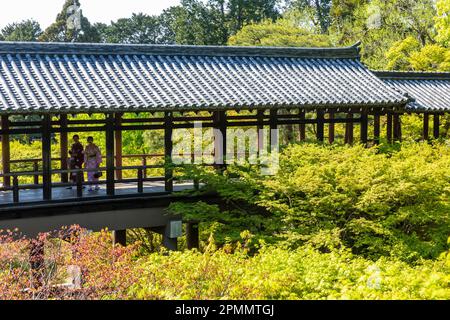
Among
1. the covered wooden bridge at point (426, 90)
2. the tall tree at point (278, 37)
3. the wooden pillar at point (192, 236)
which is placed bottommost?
the wooden pillar at point (192, 236)

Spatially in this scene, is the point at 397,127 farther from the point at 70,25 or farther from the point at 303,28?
the point at 70,25

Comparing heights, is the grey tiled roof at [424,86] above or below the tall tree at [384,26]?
below

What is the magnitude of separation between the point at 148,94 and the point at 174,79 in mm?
1508

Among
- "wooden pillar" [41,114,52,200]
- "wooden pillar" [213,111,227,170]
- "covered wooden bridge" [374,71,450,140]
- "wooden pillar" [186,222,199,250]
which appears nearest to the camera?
"wooden pillar" [41,114,52,200]

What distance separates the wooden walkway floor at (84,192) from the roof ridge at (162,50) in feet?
12.4

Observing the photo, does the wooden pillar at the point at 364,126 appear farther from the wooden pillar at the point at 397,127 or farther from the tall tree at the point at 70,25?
the tall tree at the point at 70,25

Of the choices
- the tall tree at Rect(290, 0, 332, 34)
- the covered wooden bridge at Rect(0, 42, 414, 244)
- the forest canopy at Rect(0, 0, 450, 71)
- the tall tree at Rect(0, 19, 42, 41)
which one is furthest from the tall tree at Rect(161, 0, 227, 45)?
the covered wooden bridge at Rect(0, 42, 414, 244)

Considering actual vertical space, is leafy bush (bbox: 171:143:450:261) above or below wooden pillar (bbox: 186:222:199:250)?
above

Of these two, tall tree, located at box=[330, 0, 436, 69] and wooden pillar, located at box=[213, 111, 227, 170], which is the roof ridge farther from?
tall tree, located at box=[330, 0, 436, 69]

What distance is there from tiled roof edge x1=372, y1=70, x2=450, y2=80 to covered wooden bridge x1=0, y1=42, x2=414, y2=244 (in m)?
3.89

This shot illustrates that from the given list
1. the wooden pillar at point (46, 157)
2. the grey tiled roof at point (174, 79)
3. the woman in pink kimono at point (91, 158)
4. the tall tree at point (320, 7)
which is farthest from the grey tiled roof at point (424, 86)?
the tall tree at point (320, 7)

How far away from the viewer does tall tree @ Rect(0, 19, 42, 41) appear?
72.9 metres

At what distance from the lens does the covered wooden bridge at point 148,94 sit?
16891 mm
